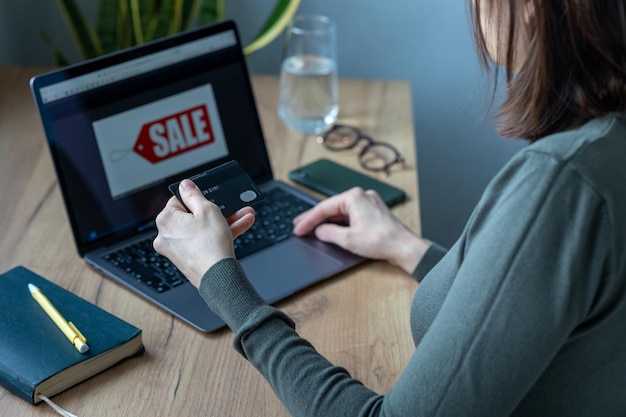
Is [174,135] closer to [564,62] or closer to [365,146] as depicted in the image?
[365,146]

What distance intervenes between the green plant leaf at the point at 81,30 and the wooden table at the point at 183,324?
0.27 m

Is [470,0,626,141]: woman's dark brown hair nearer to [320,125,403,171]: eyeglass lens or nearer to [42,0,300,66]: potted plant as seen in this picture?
[320,125,403,171]: eyeglass lens

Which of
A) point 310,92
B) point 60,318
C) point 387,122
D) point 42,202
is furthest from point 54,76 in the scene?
point 387,122

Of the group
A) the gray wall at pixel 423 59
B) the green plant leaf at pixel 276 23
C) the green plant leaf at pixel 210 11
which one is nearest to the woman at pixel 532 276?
the green plant leaf at pixel 276 23

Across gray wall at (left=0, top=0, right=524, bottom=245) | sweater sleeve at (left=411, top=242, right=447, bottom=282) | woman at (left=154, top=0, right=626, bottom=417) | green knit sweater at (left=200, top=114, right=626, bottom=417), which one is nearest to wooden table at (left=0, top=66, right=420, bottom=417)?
sweater sleeve at (left=411, top=242, right=447, bottom=282)

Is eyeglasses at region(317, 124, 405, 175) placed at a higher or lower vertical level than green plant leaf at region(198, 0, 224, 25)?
lower

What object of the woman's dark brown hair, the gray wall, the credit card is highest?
the woman's dark brown hair

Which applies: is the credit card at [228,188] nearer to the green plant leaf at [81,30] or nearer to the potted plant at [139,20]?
the potted plant at [139,20]

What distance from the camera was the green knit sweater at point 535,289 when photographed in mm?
732

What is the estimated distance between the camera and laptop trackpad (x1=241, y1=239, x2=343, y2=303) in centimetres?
115

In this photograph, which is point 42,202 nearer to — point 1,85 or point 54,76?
point 54,76

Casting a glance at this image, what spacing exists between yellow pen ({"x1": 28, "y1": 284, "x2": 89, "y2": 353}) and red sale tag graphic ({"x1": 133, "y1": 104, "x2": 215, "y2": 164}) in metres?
0.29

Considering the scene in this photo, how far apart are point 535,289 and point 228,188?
42 centimetres

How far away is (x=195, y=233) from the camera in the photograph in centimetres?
93
